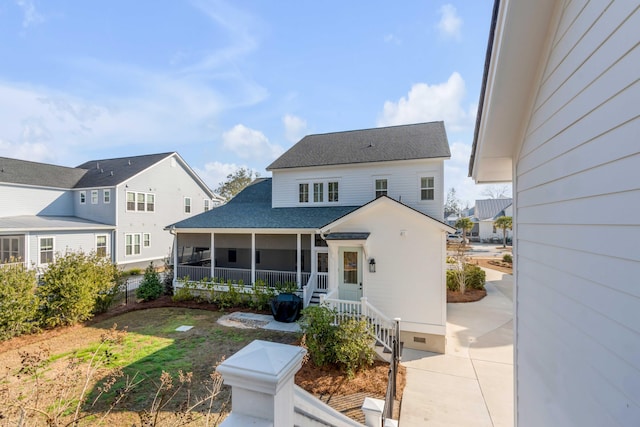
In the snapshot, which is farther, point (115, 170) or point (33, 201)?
point (115, 170)

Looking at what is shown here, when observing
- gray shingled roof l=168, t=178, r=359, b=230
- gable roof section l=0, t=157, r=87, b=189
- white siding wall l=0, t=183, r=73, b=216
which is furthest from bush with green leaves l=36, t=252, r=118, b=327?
gable roof section l=0, t=157, r=87, b=189

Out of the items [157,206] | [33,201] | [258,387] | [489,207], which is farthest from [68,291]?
[489,207]

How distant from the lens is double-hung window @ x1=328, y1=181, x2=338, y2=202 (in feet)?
47.9

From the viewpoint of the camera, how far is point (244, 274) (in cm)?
1434

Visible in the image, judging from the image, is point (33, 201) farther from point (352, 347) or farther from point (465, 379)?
point (465, 379)

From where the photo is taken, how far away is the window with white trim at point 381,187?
13505mm

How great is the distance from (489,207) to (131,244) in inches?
2111

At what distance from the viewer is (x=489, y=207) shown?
49562 millimetres

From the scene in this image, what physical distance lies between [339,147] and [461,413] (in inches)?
508

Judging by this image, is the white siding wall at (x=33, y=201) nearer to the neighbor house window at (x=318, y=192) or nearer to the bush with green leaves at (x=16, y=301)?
the bush with green leaves at (x=16, y=301)

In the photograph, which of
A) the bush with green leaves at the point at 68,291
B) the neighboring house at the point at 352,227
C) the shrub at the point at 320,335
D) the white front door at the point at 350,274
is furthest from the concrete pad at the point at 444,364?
the bush with green leaves at the point at 68,291

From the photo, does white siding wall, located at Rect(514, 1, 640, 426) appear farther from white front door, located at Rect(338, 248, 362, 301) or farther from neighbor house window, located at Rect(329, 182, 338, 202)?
neighbor house window, located at Rect(329, 182, 338, 202)

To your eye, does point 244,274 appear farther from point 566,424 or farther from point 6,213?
point 6,213

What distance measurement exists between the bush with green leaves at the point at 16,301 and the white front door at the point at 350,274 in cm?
1071
